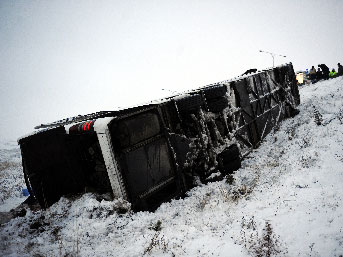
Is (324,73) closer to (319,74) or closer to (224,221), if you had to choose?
(319,74)

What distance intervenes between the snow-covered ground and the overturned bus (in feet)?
1.68

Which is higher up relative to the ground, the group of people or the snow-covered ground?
the group of people

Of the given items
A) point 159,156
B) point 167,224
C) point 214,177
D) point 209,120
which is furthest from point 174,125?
point 167,224

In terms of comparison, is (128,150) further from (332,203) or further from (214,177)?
(332,203)

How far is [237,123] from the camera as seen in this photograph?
797 centimetres

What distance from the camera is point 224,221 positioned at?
4.16 metres

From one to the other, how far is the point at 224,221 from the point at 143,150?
7.94ft

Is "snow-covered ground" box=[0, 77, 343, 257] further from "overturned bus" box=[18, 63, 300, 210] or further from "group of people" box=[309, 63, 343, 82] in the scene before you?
"group of people" box=[309, 63, 343, 82]

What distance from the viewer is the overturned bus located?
15.9 ft

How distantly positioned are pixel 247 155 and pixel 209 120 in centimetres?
268

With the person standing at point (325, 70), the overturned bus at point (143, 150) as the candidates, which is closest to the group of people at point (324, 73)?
the person standing at point (325, 70)

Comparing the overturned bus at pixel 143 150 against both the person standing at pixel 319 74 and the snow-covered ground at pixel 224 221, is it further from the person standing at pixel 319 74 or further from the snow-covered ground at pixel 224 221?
the person standing at pixel 319 74

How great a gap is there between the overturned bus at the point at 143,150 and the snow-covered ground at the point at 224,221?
1.68 feet

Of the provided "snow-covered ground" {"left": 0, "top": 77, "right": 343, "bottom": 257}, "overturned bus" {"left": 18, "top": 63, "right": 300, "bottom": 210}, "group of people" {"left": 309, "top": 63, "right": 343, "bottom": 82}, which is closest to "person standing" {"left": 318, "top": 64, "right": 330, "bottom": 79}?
"group of people" {"left": 309, "top": 63, "right": 343, "bottom": 82}
